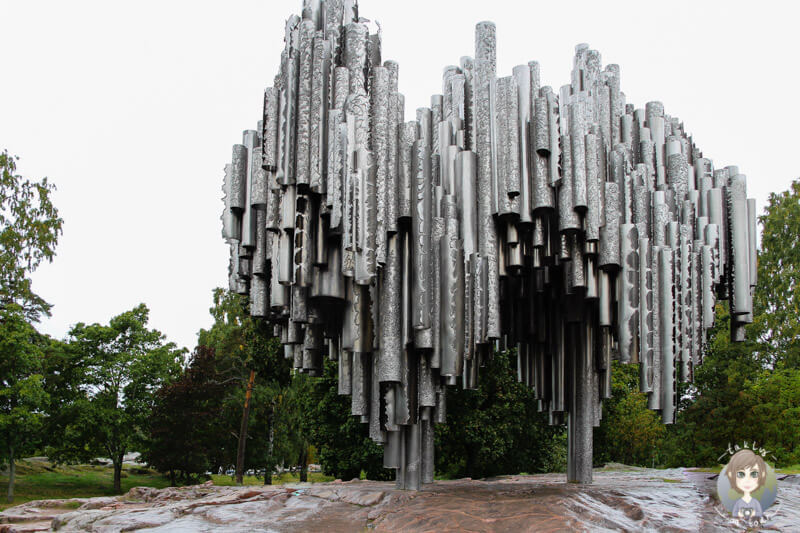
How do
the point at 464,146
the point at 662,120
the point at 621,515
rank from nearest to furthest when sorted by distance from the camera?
the point at 621,515 < the point at 464,146 < the point at 662,120

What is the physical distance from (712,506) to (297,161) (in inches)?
305

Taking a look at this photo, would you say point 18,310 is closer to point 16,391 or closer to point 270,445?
point 16,391

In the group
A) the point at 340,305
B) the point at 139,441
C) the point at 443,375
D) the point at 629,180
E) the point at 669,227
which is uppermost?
the point at 629,180

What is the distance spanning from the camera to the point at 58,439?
33.2 m

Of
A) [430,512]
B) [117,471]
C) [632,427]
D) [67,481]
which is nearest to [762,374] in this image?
[632,427]

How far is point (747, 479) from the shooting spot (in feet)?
21.2

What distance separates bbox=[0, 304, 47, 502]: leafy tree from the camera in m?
29.0

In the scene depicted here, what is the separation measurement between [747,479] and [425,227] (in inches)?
205

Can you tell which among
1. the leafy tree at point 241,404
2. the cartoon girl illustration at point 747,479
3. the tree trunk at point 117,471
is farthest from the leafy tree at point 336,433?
the cartoon girl illustration at point 747,479

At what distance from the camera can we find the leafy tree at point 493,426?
81.6ft

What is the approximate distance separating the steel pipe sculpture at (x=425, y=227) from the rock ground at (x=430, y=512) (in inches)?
48.0

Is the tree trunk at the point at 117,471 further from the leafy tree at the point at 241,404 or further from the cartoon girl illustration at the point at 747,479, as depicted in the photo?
the cartoon girl illustration at the point at 747,479

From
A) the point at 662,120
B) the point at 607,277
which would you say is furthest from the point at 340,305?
the point at 662,120

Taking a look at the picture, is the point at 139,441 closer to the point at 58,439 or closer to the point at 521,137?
the point at 58,439
